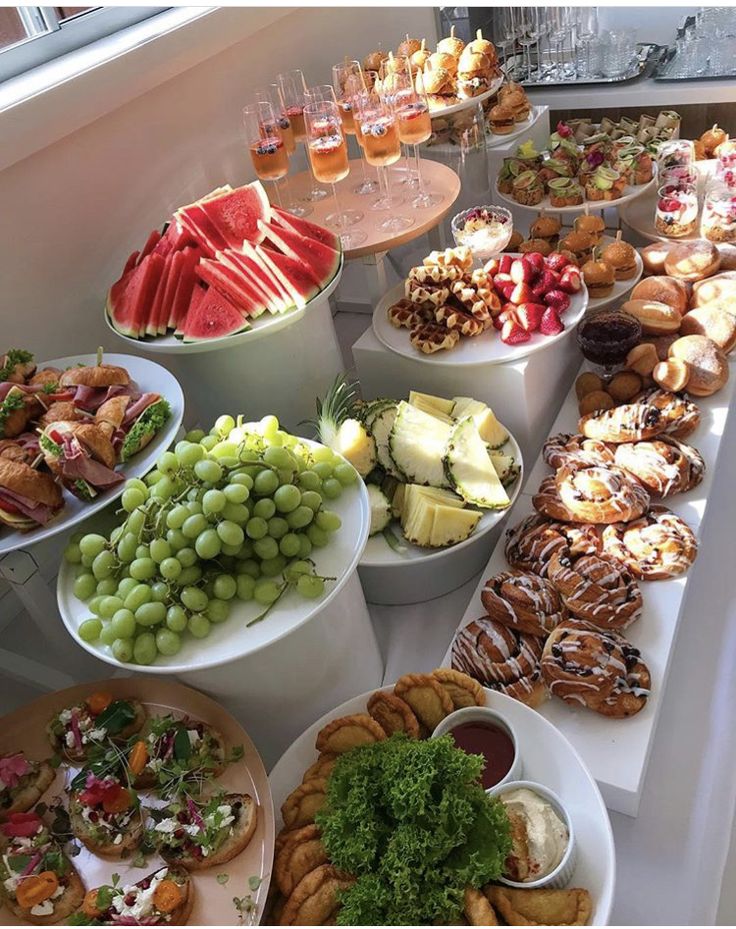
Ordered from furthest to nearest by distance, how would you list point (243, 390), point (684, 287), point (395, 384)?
1. point (684, 287)
2. point (395, 384)
3. point (243, 390)

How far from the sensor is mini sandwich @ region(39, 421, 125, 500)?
1.10 metres

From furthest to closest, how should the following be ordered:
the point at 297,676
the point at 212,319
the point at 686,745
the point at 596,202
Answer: the point at 596,202, the point at 212,319, the point at 686,745, the point at 297,676

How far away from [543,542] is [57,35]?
5.02ft

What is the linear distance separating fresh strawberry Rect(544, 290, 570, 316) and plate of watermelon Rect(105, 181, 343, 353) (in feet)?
1.51

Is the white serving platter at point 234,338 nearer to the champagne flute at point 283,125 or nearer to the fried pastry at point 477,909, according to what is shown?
the champagne flute at point 283,125

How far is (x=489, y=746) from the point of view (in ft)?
3.41

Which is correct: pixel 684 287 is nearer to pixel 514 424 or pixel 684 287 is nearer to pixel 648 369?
pixel 648 369

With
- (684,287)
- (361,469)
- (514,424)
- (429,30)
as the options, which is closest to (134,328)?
(361,469)

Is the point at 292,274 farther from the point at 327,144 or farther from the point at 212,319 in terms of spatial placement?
the point at 327,144

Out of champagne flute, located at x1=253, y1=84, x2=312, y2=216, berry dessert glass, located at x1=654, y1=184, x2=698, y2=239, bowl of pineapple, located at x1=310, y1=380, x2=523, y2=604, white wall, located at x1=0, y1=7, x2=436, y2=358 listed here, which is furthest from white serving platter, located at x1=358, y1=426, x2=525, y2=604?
berry dessert glass, located at x1=654, y1=184, x2=698, y2=239

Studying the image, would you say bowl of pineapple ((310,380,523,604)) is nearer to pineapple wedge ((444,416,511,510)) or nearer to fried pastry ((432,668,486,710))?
pineapple wedge ((444,416,511,510))

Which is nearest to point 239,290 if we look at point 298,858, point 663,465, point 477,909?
point 663,465

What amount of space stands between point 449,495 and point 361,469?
0.56 feet

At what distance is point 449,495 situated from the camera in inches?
56.1
